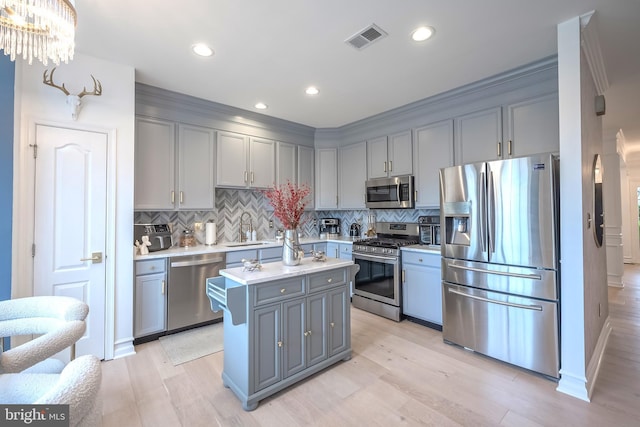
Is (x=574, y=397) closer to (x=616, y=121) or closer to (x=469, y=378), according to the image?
(x=469, y=378)

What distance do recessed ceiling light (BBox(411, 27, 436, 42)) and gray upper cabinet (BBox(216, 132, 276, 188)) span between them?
97.6 inches

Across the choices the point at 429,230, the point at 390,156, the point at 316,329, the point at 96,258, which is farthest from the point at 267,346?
the point at 390,156

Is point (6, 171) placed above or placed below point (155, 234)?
above

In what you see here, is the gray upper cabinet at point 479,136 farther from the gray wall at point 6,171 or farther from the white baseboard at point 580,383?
the gray wall at point 6,171

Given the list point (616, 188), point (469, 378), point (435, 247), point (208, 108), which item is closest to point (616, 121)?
point (616, 188)

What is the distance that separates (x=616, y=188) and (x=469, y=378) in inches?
196

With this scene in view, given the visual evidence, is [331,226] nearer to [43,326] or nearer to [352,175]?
[352,175]

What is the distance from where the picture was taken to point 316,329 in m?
2.30

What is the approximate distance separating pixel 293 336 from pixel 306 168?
2994 millimetres

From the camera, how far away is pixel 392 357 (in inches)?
103

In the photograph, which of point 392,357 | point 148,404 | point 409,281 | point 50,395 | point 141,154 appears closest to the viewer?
point 50,395

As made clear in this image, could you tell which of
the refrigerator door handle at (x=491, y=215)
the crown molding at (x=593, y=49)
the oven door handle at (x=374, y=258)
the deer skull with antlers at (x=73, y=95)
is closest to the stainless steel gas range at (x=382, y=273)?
the oven door handle at (x=374, y=258)

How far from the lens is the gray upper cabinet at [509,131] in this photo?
2.68 metres

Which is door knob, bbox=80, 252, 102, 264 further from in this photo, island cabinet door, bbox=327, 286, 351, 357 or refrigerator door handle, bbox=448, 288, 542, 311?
refrigerator door handle, bbox=448, 288, 542, 311
